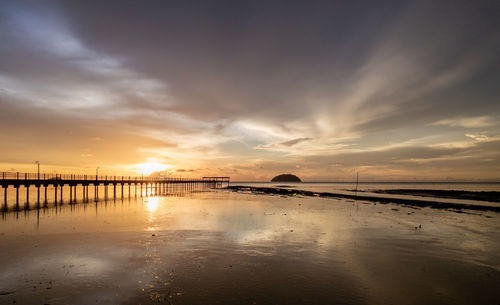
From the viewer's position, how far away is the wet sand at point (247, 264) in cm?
981

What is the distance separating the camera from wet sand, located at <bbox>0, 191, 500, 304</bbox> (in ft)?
32.2

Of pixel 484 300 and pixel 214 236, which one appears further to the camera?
pixel 214 236

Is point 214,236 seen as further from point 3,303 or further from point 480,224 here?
point 480,224

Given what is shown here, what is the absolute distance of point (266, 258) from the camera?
1418cm

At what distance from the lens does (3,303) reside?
8.93m

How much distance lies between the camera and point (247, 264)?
13.2 meters

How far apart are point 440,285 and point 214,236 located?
43.5 ft

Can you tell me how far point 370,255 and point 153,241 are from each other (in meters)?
13.3

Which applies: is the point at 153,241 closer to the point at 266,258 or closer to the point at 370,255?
the point at 266,258

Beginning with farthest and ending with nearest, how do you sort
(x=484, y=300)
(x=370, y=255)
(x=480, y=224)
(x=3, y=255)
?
1. (x=480, y=224)
2. (x=370, y=255)
3. (x=3, y=255)
4. (x=484, y=300)

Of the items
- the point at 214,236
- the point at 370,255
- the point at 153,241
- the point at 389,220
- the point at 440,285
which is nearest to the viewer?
the point at 440,285

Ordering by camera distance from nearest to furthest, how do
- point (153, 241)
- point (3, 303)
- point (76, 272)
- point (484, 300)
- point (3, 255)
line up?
point (3, 303), point (484, 300), point (76, 272), point (3, 255), point (153, 241)

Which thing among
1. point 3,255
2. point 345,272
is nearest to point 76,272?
point 3,255

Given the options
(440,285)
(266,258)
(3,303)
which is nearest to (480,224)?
(440,285)
